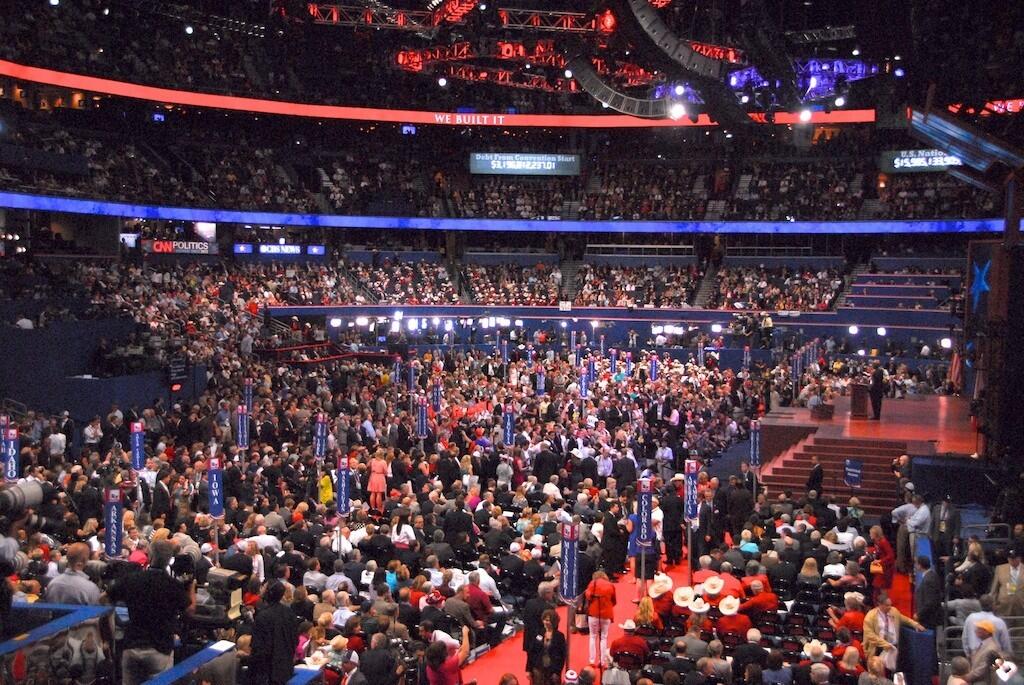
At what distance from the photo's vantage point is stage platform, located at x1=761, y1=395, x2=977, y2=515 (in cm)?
1952

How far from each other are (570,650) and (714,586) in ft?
6.89

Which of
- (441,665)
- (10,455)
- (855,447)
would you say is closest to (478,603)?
(441,665)

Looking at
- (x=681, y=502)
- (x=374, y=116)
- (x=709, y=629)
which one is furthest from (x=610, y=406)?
(x=374, y=116)

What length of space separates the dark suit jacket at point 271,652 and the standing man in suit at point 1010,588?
25.4ft

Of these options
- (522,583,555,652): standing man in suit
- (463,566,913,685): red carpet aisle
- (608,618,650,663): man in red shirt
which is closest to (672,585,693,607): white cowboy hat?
(608,618,650,663): man in red shirt

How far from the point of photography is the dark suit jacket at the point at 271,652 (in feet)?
→ 27.1

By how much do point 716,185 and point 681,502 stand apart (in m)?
33.3

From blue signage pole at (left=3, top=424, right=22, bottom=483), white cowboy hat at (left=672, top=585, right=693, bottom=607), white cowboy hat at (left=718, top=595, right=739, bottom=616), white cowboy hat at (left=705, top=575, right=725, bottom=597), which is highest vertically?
blue signage pole at (left=3, top=424, right=22, bottom=483)

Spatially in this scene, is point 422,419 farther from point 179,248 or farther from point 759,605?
point 179,248

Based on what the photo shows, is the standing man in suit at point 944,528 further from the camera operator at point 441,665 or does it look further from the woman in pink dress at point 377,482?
the woman in pink dress at point 377,482

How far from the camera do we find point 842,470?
65.8ft

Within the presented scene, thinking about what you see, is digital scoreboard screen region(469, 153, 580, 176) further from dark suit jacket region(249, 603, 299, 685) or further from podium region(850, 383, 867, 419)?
dark suit jacket region(249, 603, 299, 685)

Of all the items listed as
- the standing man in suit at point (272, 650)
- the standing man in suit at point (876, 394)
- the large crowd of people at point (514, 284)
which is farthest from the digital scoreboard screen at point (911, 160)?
the standing man in suit at point (272, 650)

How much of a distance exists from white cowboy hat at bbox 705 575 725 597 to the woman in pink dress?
735cm
